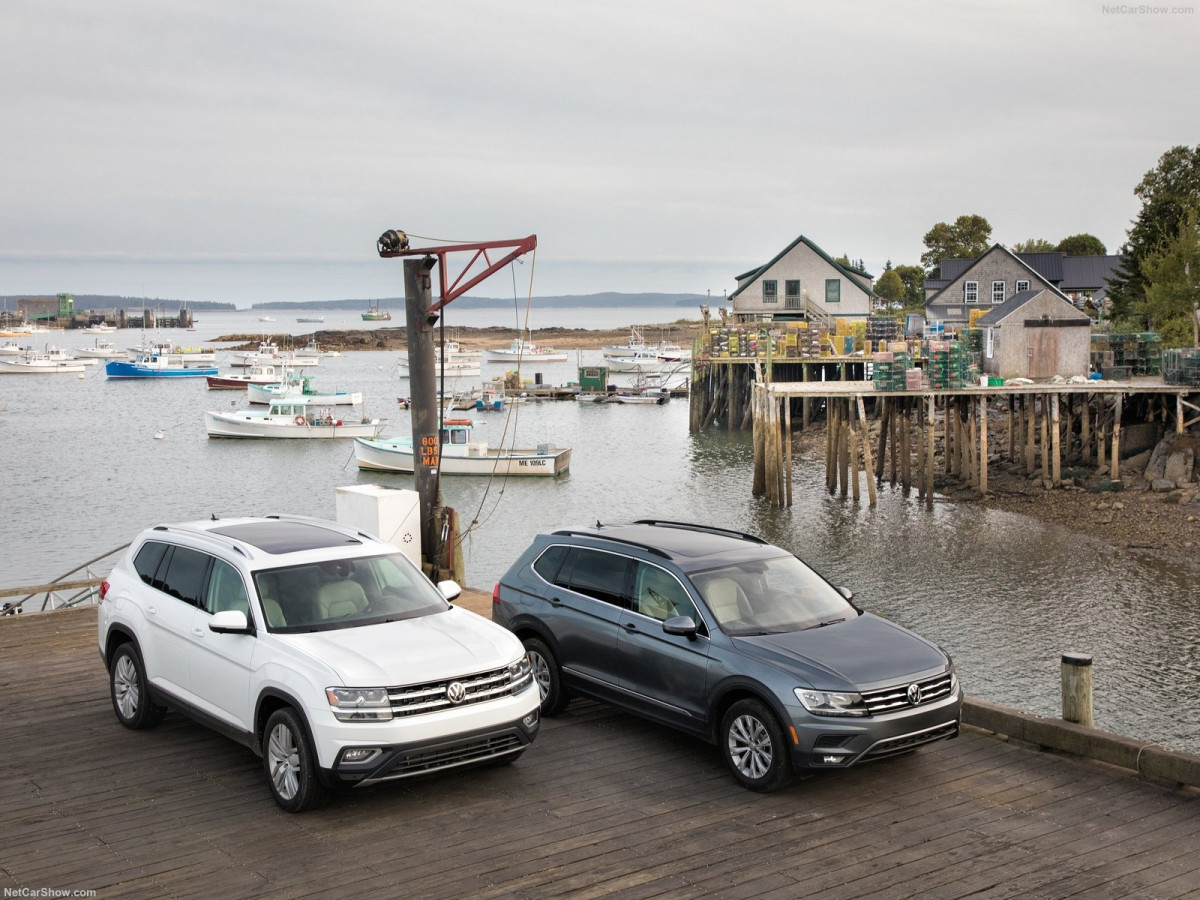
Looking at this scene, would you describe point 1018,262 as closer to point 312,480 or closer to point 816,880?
point 312,480

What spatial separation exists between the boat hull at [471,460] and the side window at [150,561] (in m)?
34.0

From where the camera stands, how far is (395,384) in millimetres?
114938

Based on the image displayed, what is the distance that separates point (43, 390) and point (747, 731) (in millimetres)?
109796

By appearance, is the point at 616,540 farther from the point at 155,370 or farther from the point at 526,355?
the point at 526,355

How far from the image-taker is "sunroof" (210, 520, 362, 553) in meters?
8.90

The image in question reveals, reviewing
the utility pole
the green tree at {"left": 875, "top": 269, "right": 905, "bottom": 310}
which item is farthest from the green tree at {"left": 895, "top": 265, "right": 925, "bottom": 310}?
the utility pole

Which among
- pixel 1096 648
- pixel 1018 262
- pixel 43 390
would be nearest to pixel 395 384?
pixel 43 390

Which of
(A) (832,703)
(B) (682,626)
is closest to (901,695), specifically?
(A) (832,703)

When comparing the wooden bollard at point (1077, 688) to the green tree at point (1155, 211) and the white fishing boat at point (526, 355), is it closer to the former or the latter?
the green tree at point (1155, 211)

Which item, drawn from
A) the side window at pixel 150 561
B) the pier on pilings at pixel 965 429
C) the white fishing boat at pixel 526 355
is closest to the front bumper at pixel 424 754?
the side window at pixel 150 561

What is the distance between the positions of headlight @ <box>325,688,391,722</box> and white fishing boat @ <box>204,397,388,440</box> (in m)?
50.9

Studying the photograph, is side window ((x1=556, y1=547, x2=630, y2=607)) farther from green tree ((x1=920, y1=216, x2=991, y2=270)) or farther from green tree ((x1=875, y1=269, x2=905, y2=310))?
green tree ((x1=875, y1=269, x2=905, y2=310))

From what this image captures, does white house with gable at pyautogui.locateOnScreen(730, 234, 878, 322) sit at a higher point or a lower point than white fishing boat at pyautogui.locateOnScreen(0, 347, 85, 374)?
higher

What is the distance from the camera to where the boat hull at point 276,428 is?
58.7 metres
